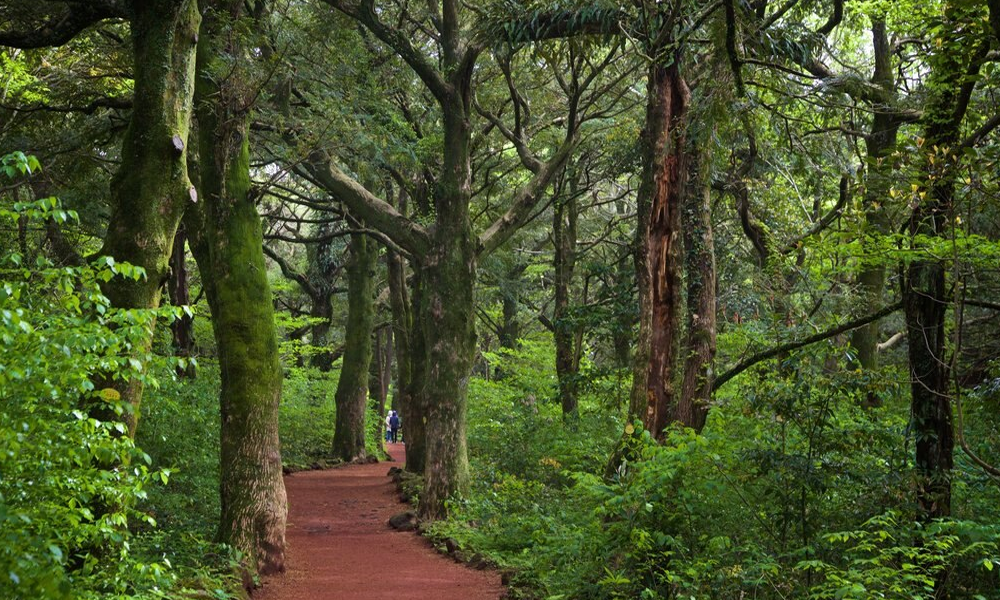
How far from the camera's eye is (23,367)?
3.67 meters

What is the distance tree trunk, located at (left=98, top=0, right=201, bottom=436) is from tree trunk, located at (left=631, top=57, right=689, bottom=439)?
206 inches

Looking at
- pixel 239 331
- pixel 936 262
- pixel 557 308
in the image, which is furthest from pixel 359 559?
pixel 557 308

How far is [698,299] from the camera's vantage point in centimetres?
991

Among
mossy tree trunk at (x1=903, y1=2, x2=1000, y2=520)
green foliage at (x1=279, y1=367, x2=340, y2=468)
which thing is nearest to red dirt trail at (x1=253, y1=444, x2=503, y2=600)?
mossy tree trunk at (x1=903, y1=2, x2=1000, y2=520)

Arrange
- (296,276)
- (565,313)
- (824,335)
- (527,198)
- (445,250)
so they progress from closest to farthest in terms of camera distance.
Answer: (824,335)
(445,250)
(527,198)
(565,313)
(296,276)

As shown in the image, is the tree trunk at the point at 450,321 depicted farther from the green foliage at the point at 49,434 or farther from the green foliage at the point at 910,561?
the green foliage at the point at 49,434

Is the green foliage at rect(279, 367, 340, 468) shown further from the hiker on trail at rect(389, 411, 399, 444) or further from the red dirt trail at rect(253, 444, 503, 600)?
the hiker on trail at rect(389, 411, 399, 444)

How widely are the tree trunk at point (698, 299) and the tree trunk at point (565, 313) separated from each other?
6.86 m

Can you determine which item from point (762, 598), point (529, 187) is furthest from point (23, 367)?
point (529, 187)

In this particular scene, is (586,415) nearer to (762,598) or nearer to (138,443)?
(138,443)

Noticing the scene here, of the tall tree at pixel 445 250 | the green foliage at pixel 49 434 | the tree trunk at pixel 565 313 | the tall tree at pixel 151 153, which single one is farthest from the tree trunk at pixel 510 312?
the green foliage at pixel 49 434

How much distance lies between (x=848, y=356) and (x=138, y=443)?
30.9 ft

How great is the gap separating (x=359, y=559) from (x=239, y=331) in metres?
3.83

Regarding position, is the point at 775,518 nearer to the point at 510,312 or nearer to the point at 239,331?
the point at 239,331
